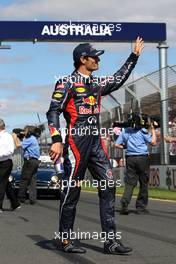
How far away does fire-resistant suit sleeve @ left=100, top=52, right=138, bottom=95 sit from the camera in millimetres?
6484

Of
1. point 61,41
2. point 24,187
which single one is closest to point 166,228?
point 24,187

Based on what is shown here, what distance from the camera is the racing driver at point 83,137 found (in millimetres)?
6324

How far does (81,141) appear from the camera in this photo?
20.9 feet

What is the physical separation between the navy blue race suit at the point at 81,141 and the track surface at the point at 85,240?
1.28ft

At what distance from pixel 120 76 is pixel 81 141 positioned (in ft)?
2.62

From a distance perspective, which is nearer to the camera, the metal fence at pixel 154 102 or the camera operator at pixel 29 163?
the camera operator at pixel 29 163

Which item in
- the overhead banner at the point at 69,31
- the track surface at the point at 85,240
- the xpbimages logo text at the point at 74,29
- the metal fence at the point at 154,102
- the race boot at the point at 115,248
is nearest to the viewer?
the track surface at the point at 85,240

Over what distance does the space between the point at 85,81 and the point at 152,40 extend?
71.5ft

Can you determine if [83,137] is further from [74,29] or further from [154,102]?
[74,29]

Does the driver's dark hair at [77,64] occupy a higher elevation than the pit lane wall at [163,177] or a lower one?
higher

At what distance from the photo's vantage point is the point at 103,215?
6.39 m

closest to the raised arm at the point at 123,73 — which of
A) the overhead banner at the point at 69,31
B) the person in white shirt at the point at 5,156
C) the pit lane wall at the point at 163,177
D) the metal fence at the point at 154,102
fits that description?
the person in white shirt at the point at 5,156

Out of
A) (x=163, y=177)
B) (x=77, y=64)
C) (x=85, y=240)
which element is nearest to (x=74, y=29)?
(x=163, y=177)

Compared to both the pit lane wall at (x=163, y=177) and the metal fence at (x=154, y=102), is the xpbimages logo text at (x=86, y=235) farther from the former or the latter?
the metal fence at (x=154, y=102)
